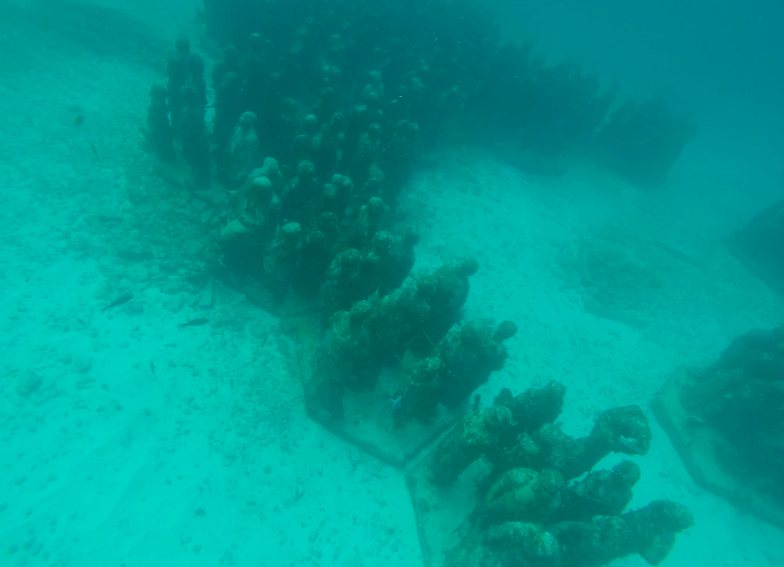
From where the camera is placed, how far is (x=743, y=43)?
45875 mm

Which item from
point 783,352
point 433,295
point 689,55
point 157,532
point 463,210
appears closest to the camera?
point 157,532

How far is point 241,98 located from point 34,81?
4799 millimetres

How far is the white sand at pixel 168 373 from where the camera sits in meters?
4.07

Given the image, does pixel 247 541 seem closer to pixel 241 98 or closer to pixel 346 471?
pixel 346 471

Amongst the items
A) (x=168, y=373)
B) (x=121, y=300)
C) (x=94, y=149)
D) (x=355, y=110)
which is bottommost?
(x=168, y=373)

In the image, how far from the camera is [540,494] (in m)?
3.94

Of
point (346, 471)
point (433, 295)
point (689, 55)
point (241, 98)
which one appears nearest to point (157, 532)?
point (346, 471)

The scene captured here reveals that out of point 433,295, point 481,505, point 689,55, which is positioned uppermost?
point 689,55

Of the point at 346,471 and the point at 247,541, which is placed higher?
the point at 346,471

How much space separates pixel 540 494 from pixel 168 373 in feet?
14.7

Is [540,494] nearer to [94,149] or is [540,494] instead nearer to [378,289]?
[378,289]

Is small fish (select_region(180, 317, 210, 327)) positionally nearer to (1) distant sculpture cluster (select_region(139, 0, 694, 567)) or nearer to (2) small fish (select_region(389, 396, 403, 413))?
(1) distant sculpture cluster (select_region(139, 0, 694, 567))

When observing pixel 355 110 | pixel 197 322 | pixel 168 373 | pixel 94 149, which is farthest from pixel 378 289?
pixel 94 149

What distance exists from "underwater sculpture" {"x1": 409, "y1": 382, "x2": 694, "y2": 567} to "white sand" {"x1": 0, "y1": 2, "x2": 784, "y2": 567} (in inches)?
25.0
